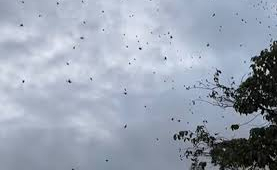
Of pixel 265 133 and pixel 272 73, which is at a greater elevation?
pixel 272 73

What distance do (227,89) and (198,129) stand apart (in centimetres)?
188

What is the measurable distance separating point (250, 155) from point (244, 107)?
69.7 inches

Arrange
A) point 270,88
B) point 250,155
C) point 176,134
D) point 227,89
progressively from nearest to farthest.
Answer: point 250,155 < point 270,88 < point 176,134 < point 227,89

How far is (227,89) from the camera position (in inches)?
691

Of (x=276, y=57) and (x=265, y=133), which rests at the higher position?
(x=276, y=57)

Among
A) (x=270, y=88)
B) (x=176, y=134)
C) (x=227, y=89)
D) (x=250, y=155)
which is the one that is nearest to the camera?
(x=250, y=155)

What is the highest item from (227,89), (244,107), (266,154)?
(227,89)

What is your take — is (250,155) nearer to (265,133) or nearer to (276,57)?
Result: (265,133)

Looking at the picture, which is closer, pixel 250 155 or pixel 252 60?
pixel 250 155

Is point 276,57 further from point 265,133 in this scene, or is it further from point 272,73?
point 265,133

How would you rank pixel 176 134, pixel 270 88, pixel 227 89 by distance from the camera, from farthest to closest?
pixel 227 89, pixel 176 134, pixel 270 88

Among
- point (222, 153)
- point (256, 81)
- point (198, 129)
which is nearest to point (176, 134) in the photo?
point (198, 129)

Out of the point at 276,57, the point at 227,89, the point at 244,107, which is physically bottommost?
the point at 244,107

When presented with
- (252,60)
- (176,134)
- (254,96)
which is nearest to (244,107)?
(254,96)
